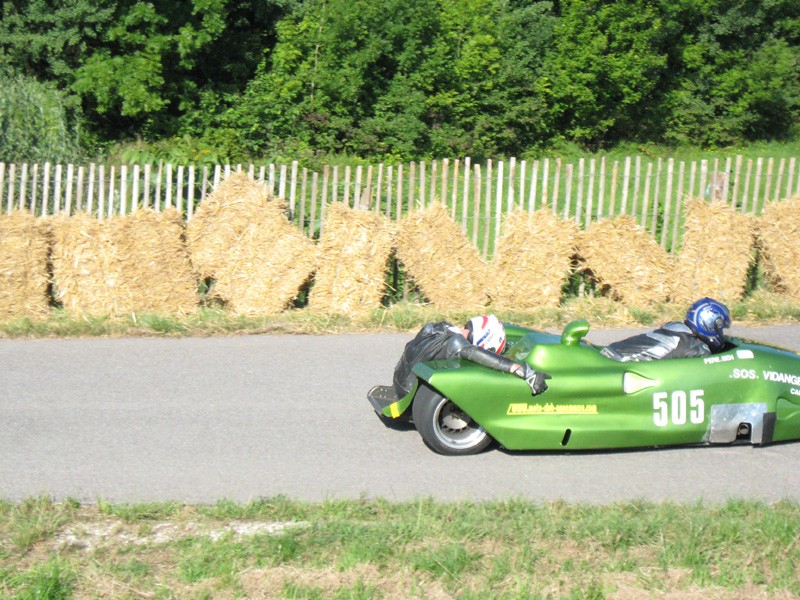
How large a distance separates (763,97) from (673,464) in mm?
20794

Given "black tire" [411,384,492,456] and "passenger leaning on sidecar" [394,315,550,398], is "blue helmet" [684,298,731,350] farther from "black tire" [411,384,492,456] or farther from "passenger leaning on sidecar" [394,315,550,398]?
"black tire" [411,384,492,456]

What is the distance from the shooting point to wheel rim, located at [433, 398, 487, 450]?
8.16 metres

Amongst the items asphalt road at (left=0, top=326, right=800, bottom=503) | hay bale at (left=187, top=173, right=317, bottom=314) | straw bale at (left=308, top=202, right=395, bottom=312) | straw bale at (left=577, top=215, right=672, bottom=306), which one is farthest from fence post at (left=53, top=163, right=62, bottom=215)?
straw bale at (left=577, top=215, right=672, bottom=306)

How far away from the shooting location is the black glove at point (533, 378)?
26.0 feet

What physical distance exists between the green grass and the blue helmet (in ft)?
5.85

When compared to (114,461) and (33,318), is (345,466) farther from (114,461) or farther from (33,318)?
(33,318)

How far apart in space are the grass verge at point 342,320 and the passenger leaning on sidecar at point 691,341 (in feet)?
12.6

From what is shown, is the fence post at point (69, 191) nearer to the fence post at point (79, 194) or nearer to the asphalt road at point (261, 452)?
the fence post at point (79, 194)

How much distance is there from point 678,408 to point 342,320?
4.94 metres

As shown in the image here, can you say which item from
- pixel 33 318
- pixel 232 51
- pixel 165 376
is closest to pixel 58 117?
pixel 232 51

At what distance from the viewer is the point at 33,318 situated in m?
12.0

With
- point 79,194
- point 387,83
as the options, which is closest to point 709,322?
point 79,194

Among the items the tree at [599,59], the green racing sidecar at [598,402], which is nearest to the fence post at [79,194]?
the green racing sidecar at [598,402]

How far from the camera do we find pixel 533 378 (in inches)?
312
